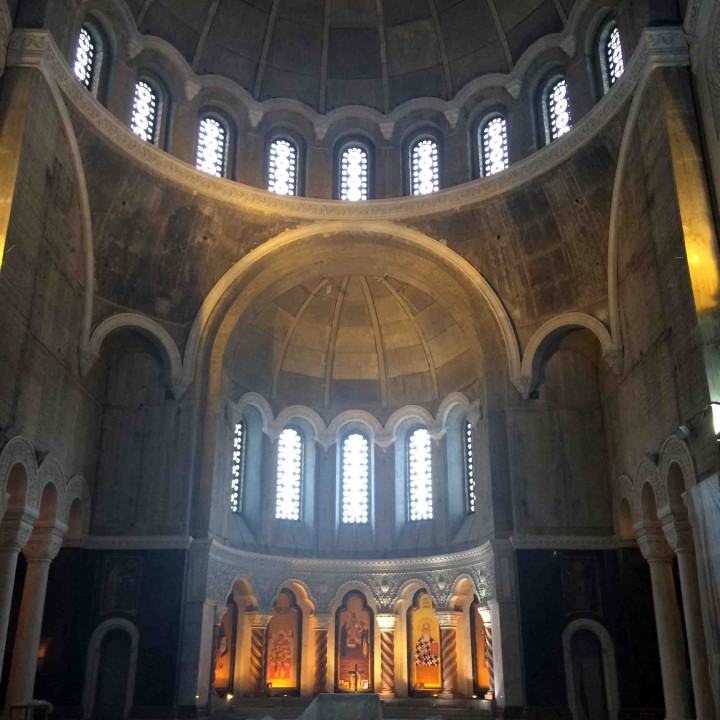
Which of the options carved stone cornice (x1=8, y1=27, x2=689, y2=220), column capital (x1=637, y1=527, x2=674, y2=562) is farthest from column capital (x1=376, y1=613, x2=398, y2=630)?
carved stone cornice (x1=8, y1=27, x2=689, y2=220)

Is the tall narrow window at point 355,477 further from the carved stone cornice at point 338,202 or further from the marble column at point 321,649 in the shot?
the carved stone cornice at point 338,202

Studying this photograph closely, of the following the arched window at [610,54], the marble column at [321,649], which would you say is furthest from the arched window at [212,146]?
the marble column at [321,649]

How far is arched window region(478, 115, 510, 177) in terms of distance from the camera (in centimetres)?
2466

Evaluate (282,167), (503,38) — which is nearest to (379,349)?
(282,167)

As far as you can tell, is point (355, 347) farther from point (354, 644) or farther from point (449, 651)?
point (449, 651)

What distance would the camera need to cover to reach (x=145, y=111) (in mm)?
23625

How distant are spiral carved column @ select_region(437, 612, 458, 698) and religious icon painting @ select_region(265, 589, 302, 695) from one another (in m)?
4.56

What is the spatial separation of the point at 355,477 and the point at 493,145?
38.6 feet

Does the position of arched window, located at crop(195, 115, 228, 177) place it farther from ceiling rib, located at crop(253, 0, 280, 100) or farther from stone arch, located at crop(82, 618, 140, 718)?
stone arch, located at crop(82, 618, 140, 718)

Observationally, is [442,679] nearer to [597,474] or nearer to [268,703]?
[268,703]

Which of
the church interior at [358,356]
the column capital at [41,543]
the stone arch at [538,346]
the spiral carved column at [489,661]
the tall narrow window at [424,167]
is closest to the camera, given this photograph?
the church interior at [358,356]

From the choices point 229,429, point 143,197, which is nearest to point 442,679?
point 229,429

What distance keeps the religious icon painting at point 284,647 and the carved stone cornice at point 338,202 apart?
12261 millimetres

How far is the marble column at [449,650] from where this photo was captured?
2533cm
